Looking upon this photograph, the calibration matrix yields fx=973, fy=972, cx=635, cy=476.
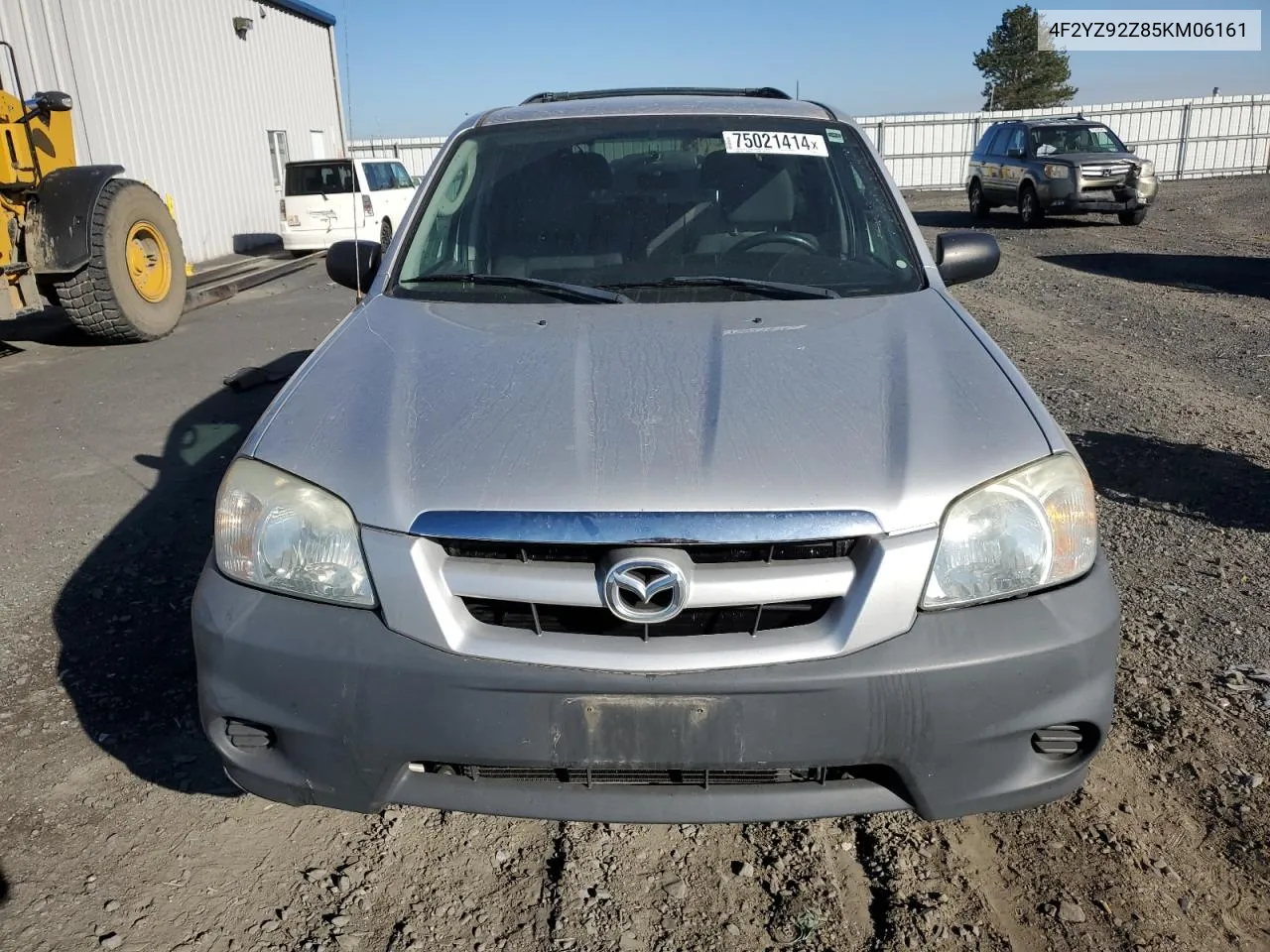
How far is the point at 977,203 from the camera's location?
62.2ft

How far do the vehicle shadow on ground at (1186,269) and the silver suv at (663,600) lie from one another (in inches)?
370

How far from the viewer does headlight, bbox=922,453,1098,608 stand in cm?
183

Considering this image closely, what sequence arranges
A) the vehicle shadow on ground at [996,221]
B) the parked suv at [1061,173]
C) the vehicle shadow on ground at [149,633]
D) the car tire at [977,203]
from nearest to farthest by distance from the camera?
1. the vehicle shadow on ground at [149,633]
2. the parked suv at [1061,173]
3. the vehicle shadow on ground at [996,221]
4. the car tire at [977,203]

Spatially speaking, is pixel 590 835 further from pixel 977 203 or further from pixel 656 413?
pixel 977 203

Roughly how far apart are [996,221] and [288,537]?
62.5ft

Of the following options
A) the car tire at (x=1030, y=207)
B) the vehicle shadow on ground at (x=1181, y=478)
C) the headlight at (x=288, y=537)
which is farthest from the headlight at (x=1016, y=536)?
the car tire at (x=1030, y=207)

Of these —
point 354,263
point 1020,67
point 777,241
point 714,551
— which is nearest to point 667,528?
point 714,551

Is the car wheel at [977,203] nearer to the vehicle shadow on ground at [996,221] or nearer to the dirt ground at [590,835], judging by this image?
the vehicle shadow on ground at [996,221]

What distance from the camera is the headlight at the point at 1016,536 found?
1829 millimetres

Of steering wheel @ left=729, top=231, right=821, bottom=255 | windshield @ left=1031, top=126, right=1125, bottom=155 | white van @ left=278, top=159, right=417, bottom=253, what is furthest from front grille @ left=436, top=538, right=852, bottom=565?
windshield @ left=1031, top=126, right=1125, bottom=155

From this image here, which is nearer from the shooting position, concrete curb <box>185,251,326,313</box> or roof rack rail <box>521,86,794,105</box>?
roof rack rail <box>521,86,794,105</box>

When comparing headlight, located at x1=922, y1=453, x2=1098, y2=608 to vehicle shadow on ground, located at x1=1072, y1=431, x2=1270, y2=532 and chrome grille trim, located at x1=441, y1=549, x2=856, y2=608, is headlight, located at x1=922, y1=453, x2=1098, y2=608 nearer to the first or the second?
chrome grille trim, located at x1=441, y1=549, x2=856, y2=608

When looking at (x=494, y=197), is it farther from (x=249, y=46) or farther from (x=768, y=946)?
(x=249, y=46)

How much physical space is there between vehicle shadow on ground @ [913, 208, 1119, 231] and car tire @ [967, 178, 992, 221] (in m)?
0.09
